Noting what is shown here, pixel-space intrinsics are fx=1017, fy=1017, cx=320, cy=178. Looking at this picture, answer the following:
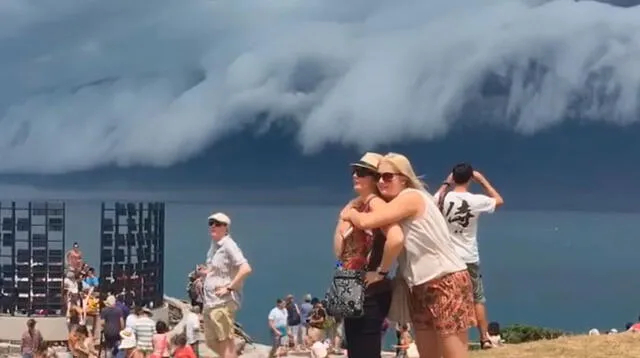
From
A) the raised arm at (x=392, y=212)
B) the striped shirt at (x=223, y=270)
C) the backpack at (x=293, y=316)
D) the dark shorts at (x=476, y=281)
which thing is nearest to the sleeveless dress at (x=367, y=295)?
the raised arm at (x=392, y=212)

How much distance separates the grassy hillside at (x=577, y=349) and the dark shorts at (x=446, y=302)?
3.08 metres

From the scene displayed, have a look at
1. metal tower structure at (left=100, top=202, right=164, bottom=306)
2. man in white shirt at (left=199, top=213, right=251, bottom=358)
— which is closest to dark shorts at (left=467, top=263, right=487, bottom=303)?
man in white shirt at (left=199, top=213, right=251, bottom=358)

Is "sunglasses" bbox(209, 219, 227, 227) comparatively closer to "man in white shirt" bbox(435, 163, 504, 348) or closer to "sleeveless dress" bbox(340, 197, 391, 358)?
"man in white shirt" bbox(435, 163, 504, 348)

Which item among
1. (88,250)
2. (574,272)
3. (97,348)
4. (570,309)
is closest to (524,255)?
(574,272)

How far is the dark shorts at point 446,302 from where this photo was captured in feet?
18.4

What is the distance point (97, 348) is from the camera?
15617 mm

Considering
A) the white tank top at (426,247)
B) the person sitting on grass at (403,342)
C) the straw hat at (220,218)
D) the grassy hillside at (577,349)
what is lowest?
the person sitting on grass at (403,342)

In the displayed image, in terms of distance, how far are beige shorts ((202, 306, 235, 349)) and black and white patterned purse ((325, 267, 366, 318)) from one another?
7.56ft

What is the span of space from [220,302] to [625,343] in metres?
3.73

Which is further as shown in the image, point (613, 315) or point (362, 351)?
point (613, 315)

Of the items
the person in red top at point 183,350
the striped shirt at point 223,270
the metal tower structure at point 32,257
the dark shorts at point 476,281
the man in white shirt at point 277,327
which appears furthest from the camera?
the metal tower structure at point 32,257

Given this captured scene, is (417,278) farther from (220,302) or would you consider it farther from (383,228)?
(220,302)

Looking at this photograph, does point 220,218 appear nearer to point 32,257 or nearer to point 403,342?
point 403,342

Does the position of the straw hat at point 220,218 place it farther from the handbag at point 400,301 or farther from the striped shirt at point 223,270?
the handbag at point 400,301
